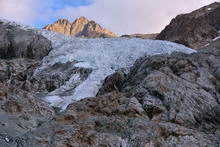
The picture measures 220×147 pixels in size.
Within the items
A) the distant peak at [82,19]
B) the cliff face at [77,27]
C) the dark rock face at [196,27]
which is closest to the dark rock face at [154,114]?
the dark rock face at [196,27]

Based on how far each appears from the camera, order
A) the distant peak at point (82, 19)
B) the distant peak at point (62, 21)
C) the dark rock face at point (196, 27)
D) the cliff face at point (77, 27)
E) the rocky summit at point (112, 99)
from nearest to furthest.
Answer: the rocky summit at point (112, 99), the dark rock face at point (196, 27), the cliff face at point (77, 27), the distant peak at point (82, 19), the distant peak at point (62, 21)

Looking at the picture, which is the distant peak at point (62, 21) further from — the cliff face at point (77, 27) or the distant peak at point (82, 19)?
the distant peak at point (82, 19)

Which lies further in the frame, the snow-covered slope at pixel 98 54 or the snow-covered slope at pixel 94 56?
the snow-covered slope at pixel 98 54

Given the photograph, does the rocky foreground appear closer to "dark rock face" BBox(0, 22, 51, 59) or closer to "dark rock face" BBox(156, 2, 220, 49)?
"dark rock face" BBox(0, 22, 51, 59)

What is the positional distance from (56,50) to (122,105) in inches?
1046

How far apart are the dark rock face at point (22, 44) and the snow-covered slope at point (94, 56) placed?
140 cm

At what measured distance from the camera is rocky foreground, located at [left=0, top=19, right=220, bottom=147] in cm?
1620

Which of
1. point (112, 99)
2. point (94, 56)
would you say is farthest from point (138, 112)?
point (94, 56)

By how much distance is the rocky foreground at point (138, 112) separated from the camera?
16203 millimetres

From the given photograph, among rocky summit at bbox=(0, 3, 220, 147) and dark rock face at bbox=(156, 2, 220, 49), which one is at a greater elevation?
dark rock face at bbox=(156, 2, 220, 49)

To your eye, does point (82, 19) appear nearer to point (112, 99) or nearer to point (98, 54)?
point (98, 54)

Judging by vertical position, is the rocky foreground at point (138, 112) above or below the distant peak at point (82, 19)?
below

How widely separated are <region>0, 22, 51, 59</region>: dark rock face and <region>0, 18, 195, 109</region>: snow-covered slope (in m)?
1.40

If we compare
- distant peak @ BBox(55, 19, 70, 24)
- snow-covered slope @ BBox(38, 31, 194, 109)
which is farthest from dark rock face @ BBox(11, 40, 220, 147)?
distant peak @ BBox(55, 19, 70, 24)
